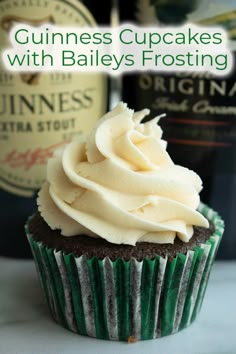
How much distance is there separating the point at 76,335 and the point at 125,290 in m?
0.10

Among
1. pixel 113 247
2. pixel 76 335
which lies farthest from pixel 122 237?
pixel 76 335

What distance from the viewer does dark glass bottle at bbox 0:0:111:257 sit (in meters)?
1.07

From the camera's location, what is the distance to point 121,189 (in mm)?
893

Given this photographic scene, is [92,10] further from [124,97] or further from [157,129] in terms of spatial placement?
[157,129]

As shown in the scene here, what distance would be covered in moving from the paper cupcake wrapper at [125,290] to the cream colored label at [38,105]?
0.21m

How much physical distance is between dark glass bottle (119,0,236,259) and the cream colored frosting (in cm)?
16

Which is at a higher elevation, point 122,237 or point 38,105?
point 38,105

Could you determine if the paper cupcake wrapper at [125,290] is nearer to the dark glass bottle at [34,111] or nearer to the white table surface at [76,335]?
the white table surface at [76,335]

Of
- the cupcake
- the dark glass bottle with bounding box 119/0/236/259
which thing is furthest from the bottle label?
the cupcake

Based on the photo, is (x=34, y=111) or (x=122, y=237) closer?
(x=122, y=237)

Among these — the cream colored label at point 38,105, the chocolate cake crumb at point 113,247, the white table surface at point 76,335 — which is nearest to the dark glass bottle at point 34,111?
the cream colored label at point 38,105

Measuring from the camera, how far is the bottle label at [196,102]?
3.48 ft

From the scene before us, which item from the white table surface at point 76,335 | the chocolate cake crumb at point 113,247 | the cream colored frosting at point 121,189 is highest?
the cream colored frosting at point 121,189

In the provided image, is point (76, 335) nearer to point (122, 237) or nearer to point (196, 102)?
point (122, 237)
